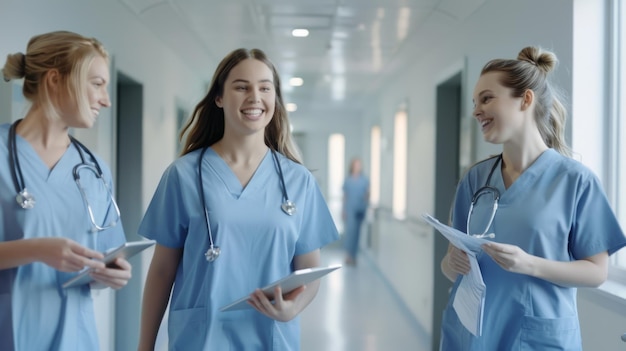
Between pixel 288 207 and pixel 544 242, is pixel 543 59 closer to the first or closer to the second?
pixel 544 242

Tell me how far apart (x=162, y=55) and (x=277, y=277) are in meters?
3.15

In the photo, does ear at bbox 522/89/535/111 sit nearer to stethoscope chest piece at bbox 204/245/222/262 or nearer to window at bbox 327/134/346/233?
stethoscope chest piece at bbox 204/245/222/262

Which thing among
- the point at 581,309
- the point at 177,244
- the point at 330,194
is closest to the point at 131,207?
the point at 177,244

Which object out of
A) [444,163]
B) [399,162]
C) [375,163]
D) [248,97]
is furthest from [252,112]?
[375,163]

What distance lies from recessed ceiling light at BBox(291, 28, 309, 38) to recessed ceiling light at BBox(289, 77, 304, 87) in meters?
2.13

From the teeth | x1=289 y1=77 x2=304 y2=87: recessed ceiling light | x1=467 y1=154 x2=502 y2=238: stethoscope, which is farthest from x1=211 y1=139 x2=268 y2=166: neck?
x1=289 y1=77 x2=304 y2=87: recessed ceiling light

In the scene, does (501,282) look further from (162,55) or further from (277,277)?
(162,55)

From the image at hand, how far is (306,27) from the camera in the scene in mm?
4035

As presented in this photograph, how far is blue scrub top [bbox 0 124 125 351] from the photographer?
129 centimetres

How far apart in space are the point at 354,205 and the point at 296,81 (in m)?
2.22

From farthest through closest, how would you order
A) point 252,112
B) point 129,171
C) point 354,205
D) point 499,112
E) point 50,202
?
point 354,205 < point 129,171 < point 499,112 < point 252,112 < point 50,202

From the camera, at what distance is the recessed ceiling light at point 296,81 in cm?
649

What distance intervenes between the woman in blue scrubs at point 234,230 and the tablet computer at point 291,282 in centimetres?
4

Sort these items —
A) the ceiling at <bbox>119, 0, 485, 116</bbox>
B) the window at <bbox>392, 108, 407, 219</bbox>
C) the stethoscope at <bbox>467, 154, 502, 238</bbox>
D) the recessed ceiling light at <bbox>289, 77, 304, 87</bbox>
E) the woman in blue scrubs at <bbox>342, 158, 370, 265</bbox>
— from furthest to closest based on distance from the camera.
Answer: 1. the woman in blue scrubs at <bbox>342, 158, 370, 265</bbox>
2. the recessed ceiling light at <bbox>289, 77, 304, 87</bbox>
3. the window at <bbox>392, 108, 407, 219</bbox>
4. the ceiling at <bbox>119, 0, 485, 116</bbox>
5. the stethoscope at <bbox>467, 154, 502, 238</bbox>
